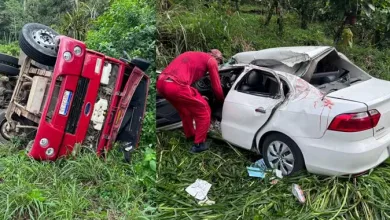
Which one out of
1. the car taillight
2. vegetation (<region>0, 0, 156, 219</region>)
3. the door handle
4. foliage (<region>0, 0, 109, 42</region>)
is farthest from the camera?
foliage (<region>0, 0, 109, 42</region>)

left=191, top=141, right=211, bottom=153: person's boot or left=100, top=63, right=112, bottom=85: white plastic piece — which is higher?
left=100, top=63, right=112, bottom=85: white plastic piece

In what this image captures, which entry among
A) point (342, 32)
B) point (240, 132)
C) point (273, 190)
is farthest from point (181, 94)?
point (342, 32)

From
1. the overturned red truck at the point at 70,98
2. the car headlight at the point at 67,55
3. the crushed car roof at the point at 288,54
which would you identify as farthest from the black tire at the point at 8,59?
the crushed car roof at the point at 288,54

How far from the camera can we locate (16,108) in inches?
151

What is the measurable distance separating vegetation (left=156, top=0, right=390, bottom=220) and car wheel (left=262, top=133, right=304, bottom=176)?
8 cm

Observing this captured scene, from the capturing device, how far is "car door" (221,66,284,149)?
9.37 feet

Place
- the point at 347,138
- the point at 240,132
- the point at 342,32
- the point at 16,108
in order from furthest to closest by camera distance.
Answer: the point at 16,108
the point at 342,32
the point at 240,132
the point at 347,138

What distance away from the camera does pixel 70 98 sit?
11.4 ft

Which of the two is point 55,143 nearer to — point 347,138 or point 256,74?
point 256,74

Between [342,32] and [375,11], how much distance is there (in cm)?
26

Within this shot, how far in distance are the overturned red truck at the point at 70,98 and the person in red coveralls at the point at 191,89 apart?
2.22 feet

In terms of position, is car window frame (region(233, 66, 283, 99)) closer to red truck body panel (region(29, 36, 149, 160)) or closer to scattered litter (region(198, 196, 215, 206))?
scattered litter (region(198, 196, 215, 206))

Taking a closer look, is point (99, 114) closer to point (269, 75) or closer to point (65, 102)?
point (65, 102)

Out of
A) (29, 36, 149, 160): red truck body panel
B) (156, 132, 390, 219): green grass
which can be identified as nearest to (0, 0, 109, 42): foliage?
(29, 36, 149, 160): red truck body panel
